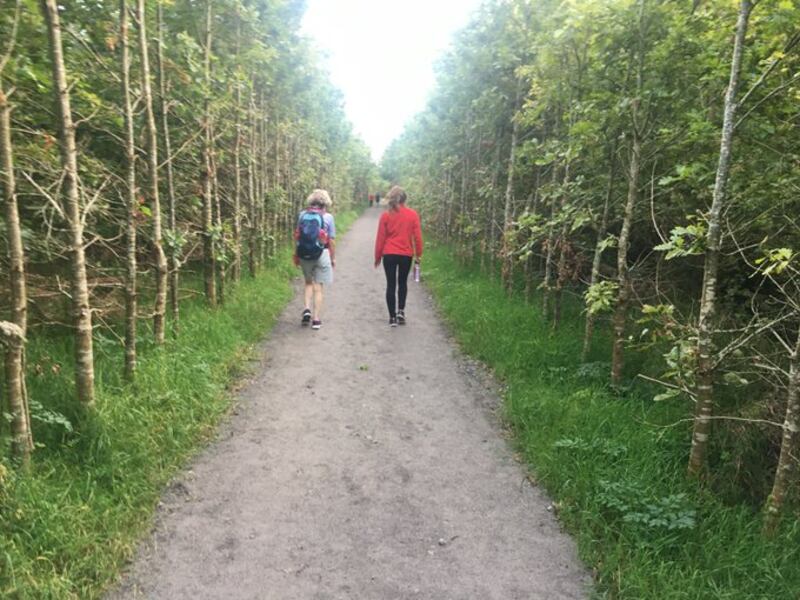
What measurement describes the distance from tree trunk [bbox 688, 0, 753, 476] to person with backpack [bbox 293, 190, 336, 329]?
5.65 m

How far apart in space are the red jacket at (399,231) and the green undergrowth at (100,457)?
320 centimetres

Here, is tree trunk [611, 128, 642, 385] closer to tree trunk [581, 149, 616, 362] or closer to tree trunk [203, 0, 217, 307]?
tree trunk [581, 149, 616, 362]

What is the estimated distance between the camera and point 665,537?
3311 millimetres

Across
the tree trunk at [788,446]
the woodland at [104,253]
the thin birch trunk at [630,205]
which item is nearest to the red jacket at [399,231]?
the woodland at [104,253]

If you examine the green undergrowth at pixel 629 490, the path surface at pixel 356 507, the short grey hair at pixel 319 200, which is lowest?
the path surface at pixel 356 507

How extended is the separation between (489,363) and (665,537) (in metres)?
3.72

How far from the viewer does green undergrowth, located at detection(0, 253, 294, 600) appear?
2949mm

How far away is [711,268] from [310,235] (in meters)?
5.77

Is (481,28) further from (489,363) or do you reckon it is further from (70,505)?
(70,505)

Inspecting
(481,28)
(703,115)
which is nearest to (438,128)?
(481,28)

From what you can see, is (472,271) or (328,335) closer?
(328,335)

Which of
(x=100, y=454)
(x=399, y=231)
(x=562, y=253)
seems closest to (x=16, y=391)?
(x=100, y=454)

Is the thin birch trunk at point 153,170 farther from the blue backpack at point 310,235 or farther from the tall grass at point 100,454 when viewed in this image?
the blue backpack at point 310,235

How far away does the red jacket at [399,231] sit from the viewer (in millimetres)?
8531
